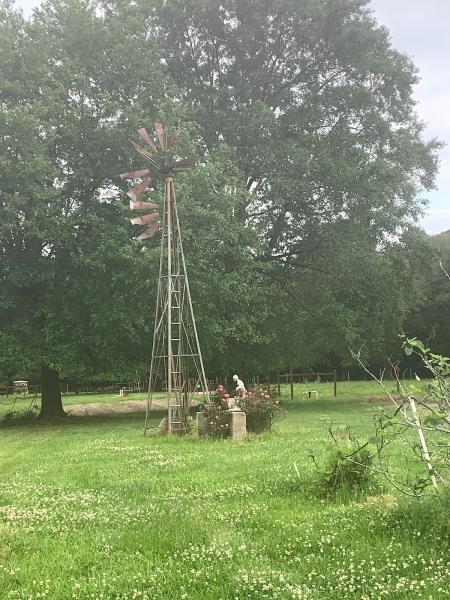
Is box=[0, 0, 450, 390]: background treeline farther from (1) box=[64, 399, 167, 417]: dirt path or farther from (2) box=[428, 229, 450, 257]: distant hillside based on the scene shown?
(2) box=[428, 229, 450, 257]: distant hillside

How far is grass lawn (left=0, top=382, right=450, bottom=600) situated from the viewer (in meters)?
4.30

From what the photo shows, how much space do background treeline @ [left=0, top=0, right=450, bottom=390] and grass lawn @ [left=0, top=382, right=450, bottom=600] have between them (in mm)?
11805

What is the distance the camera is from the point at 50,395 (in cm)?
2405

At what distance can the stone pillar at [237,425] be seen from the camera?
43.2 ft

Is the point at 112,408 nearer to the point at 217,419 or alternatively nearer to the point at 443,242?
the point at 217,419

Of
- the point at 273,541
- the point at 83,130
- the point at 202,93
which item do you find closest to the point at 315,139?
the point at 202,93

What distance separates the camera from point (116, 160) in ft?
75.2

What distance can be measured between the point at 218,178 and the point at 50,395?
435 inches

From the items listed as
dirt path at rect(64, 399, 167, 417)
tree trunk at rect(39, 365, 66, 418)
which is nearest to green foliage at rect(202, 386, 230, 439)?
tree trunk at rect(39, 365, 66, 418)

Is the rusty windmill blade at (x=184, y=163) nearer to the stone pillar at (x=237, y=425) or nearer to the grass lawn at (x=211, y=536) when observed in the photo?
the stone pillar at (x=237, y=425)

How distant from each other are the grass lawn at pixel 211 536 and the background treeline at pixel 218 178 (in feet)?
38.7

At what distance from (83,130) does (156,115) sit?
2.87 metres

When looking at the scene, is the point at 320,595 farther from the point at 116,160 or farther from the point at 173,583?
the point at 116,160

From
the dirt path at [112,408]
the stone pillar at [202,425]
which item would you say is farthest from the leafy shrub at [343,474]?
the dirt path at [112,408]
